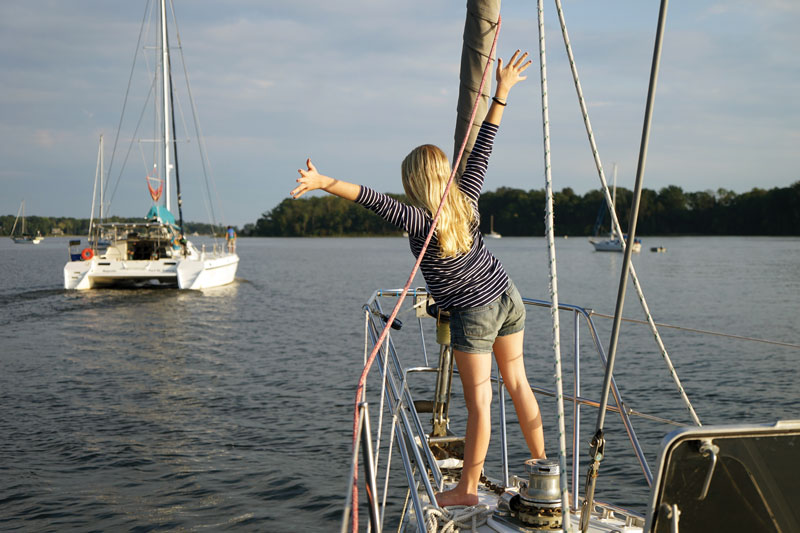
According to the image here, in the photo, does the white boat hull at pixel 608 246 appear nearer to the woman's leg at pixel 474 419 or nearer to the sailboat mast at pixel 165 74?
the sailboat mast at pixel 165 74

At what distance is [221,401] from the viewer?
10836 millimetres

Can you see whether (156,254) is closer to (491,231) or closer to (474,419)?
(474,419)

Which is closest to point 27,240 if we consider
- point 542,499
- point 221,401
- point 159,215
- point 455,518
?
point 159,215

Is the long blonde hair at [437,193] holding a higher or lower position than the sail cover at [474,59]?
lower

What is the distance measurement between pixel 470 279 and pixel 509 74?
3.37 feet

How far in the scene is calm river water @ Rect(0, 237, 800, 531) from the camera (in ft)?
22.1

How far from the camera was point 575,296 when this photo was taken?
97.1ft

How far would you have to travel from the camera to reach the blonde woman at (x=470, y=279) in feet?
9.82

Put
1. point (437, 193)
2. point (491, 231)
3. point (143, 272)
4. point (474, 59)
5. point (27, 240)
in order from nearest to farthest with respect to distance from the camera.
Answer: point (437, 193) < point (474, 59) < point (143, 272) < point (27, 240) < point (491, 231)

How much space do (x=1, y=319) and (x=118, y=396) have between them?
11.5 metres

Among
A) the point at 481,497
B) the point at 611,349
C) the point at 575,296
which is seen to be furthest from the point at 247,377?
the point at 575,296

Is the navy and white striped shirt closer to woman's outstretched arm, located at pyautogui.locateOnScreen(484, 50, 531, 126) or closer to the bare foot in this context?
woman's outstretched arm, located at pyautogui.locateOnScreen(484, 50, 531, 126)

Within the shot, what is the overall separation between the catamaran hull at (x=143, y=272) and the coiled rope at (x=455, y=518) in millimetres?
26096

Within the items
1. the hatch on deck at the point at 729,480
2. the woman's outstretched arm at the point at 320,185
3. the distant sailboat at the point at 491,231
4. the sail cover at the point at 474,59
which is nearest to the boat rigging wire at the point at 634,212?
the hatch on deck at the point at 729,480
